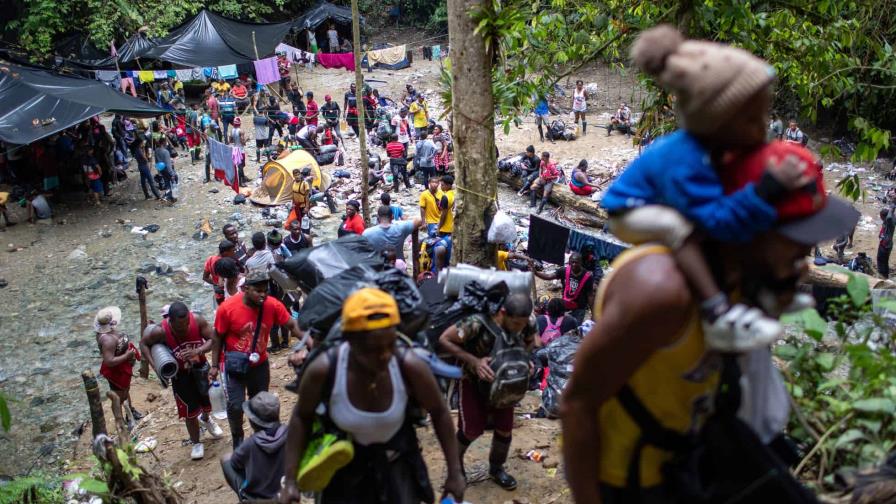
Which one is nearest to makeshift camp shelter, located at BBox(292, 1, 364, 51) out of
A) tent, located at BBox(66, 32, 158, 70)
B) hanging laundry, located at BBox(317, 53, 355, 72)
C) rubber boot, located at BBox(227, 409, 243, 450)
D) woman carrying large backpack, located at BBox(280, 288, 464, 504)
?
hanging laundry, located at BBox(317, 53, 355, 72)

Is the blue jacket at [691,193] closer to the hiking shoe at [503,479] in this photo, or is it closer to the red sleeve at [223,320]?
the hiking shoe at [503,479]

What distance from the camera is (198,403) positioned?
6.45m

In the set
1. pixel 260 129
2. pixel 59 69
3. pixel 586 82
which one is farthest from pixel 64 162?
pixel 586 82

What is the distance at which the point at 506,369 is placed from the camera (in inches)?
168

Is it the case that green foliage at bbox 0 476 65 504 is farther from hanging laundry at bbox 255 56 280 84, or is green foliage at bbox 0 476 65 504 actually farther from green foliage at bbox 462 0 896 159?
hanging laundry at bbox 255 56 280 84

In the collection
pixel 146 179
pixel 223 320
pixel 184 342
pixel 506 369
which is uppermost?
pixel 506 369

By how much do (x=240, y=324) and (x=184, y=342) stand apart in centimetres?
72

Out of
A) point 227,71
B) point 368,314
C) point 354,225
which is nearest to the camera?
point 368,314

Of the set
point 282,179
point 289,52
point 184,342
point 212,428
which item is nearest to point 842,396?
point 184,342

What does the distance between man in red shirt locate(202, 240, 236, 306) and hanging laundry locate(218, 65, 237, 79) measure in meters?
16.0

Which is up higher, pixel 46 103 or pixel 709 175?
pixel 709 175

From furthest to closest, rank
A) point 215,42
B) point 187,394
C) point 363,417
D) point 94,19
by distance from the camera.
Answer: point 215,42 → point 94,19 → point 187,394 → point 363,417

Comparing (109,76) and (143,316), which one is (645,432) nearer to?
(143,316)

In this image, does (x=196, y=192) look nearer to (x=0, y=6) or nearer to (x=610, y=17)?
(x=610, y=17)
